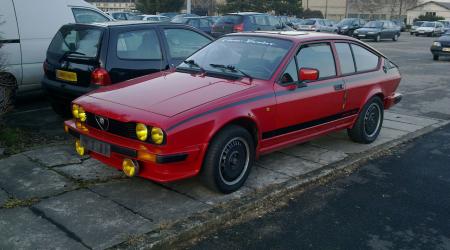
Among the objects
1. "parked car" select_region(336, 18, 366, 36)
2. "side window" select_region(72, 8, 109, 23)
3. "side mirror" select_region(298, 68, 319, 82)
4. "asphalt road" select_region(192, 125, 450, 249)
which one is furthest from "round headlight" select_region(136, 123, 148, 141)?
"parked car" select_region(336, 18, 366, 36)

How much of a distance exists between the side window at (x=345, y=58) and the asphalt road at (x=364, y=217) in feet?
4.25

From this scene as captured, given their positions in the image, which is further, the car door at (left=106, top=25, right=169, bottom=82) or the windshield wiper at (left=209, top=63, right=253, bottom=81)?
the car door at (left=106, top=25, right=169, bottom=82)

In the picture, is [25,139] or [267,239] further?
[25,139]

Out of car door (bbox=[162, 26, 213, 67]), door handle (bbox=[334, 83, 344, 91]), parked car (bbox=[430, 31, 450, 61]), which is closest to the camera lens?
door handle (bbox=[334, 83, 344, 91])

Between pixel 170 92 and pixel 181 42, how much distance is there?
2.73 m

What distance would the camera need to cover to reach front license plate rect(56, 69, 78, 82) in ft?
21.2

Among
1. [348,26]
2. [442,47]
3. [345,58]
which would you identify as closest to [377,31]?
[348,26]

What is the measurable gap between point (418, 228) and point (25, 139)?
4.99 metres

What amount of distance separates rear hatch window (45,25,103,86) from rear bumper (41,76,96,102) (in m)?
0.06

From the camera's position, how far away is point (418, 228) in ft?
14.0

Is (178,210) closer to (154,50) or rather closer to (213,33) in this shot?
(154,50)

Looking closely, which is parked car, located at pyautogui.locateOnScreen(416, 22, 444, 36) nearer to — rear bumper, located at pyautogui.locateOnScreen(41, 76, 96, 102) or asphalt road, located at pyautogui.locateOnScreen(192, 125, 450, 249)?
asphalt road, located at pyautogui.locateOnScreen(192, 125, 450, 249)

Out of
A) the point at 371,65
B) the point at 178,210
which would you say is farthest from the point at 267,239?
the point at 371,65

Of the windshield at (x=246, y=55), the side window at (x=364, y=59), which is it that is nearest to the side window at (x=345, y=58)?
the side window at (x=364, y=59)
